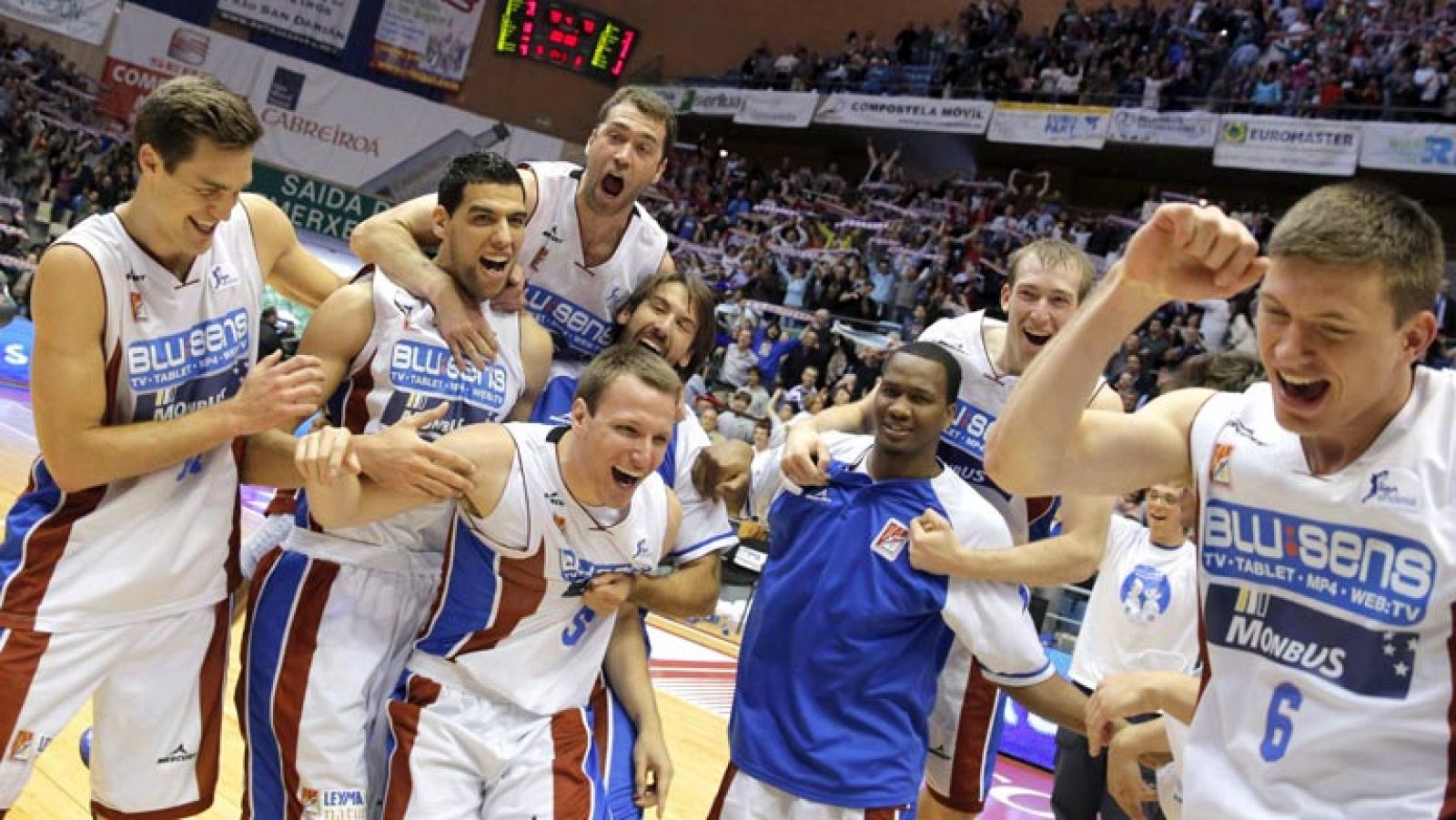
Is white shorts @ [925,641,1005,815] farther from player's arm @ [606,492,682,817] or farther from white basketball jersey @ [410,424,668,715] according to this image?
white basketball jersey @ [410,424,668,715]

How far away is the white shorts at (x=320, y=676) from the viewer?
10.7 feet

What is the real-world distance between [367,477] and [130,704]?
0.91 metres

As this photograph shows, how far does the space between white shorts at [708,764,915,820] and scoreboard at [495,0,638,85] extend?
27.0 meters

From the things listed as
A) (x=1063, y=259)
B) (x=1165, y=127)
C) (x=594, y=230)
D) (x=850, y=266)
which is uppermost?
(x=1165, y=127)

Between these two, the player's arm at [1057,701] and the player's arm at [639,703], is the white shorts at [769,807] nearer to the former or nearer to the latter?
the player's arm at [639,703]

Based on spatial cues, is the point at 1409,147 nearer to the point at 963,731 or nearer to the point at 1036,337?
the point at 1036,337

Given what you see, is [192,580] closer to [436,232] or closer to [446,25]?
[436,232]

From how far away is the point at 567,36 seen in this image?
94.4 ft

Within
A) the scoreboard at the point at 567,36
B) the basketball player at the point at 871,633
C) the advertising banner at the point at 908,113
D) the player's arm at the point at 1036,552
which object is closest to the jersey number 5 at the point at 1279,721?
the player's arm at the point at 1036,552

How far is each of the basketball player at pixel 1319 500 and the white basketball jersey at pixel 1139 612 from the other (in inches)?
122

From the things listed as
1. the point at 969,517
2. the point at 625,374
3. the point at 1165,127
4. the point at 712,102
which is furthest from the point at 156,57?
the point at 969,517

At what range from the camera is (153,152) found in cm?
300

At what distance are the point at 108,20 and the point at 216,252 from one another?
24253 mm

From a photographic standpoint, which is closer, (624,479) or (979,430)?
(624,479)
